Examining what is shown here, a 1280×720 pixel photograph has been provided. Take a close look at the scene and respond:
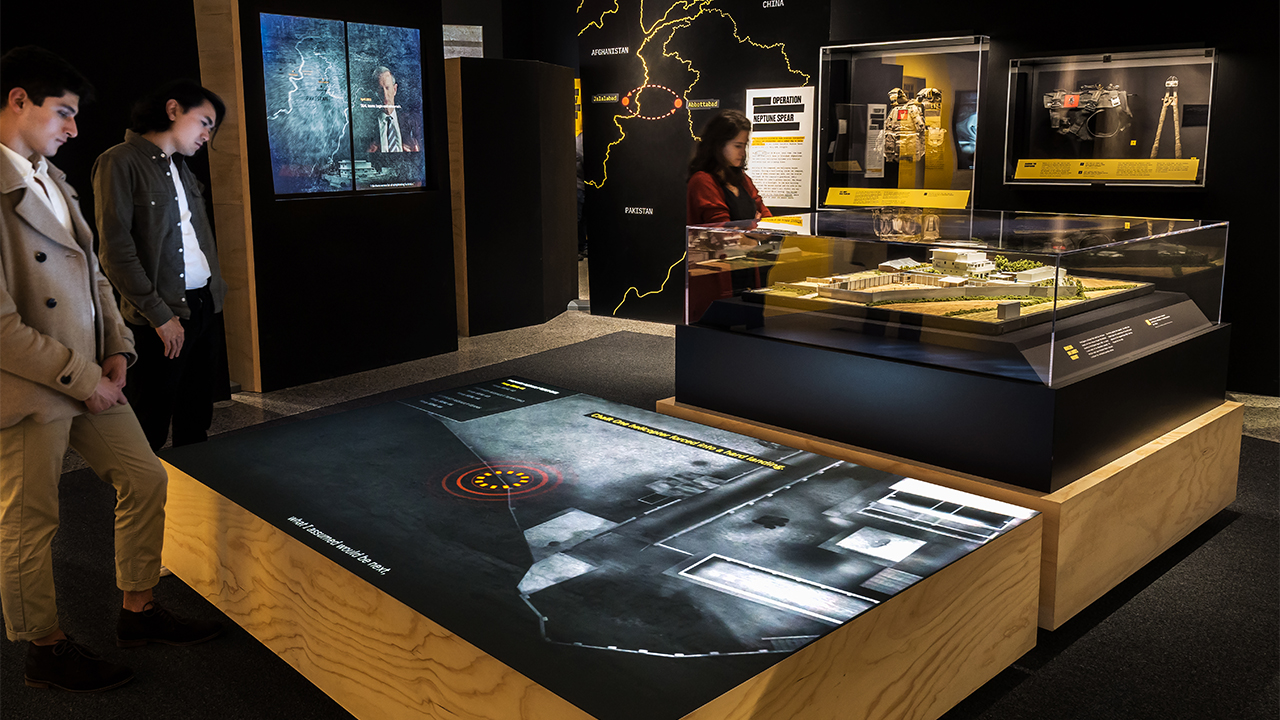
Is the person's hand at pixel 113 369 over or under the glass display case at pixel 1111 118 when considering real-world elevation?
under

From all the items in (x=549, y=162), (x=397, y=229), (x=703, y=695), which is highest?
(x=549, y=162)

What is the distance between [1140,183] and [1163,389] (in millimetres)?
2530

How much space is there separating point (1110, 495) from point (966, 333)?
604 millimetres

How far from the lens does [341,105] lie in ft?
18.2

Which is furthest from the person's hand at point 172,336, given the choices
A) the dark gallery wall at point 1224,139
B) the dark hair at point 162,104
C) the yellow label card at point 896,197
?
the dark gallery wall at point 1224,139

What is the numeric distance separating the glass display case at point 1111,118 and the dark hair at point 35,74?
4.79 meters

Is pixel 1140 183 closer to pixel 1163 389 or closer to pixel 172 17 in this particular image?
pixel 1163 389

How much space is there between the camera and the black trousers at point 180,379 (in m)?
3.36

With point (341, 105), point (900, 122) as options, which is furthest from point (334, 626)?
point (900, 122)

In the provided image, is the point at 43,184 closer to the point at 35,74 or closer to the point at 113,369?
the point at 35,74

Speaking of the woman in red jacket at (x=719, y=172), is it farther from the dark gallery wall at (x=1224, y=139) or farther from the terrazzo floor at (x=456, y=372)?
the terrazzo floor at (x=456, y=372)

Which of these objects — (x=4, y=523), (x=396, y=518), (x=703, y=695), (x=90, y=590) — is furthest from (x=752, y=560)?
(x=90, y=590)

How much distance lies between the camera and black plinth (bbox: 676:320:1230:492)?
2.59 meters

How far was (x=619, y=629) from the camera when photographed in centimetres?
176
